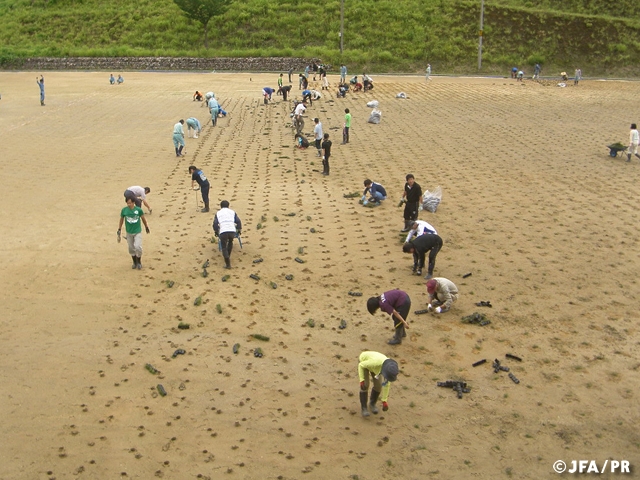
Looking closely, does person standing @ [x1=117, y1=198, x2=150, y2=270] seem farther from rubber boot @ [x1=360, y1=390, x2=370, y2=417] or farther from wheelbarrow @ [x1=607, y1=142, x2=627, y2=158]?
wheelbarrow @ [x1=607, y1=142, x2=627, y2=158]

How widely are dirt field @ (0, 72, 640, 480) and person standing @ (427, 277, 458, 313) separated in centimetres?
22

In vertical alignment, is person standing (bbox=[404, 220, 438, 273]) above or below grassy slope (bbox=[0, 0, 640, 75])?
below

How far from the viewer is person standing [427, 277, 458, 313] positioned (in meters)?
10.9

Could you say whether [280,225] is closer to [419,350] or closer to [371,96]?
[419,350]

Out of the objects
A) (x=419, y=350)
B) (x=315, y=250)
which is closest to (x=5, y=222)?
(x=315, y=250)

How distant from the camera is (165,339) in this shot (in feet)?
33.5

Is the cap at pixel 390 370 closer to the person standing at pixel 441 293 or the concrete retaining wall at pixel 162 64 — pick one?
the person standing at pixel 441 293

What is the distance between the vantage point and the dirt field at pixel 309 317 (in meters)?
7.75

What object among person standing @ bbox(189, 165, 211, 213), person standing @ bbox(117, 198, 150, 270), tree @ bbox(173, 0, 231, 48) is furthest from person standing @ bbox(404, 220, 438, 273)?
tree @ bbox(173, 0, 231, 48)

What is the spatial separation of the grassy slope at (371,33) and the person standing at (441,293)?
37.5 m

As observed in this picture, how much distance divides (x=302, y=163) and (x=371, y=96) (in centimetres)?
1455

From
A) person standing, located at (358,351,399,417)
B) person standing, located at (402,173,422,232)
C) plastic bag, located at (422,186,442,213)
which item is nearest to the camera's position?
person standing, located at (358,351,399,417)

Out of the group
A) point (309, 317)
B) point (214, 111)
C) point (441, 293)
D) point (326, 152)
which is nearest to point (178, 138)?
point (326, 152)

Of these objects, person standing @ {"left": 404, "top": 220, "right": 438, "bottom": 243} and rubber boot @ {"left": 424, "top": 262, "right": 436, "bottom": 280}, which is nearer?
rubber boot @ {"left": 424, "top": 262, "right": 436, "bottom": 280}
